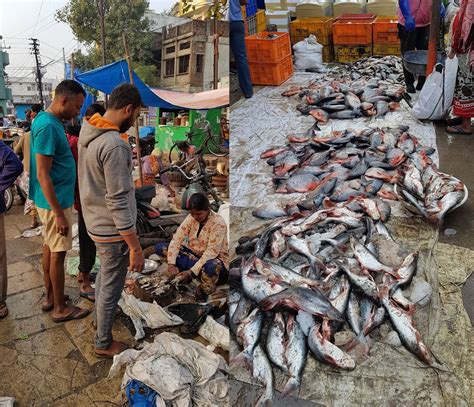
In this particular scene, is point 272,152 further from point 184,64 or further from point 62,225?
point 62,225

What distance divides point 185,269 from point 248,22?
4284 mm

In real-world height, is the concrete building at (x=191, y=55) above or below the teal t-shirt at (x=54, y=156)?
above

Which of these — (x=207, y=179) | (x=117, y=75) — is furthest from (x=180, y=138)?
(x=117, y=75)

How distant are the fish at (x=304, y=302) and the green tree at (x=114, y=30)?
1865mm

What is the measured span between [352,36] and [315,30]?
61 centimetres

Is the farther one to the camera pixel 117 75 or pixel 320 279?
pixel 117 75

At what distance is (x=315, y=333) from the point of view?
2150 millimetres

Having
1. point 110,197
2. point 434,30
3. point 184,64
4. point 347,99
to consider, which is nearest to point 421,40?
point 434,30

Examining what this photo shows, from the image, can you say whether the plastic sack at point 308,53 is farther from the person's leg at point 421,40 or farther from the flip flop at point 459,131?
the flip flop at point 459,131

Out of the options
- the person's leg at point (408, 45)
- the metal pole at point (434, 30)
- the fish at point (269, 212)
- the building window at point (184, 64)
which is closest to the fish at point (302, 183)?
the fish at point (269, 212)

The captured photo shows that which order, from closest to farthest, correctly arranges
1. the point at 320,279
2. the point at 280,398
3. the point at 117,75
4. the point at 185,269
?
the point at 280,398, the point at 320,279, the point at 185,269, the point at 117,75

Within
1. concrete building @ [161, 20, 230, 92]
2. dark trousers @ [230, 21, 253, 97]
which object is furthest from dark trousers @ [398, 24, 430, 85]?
concrete building @ [161, 20, 230, 92]

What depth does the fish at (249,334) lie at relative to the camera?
2.17m

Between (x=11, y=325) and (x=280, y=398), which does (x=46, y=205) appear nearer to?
(x=11, y=325)
